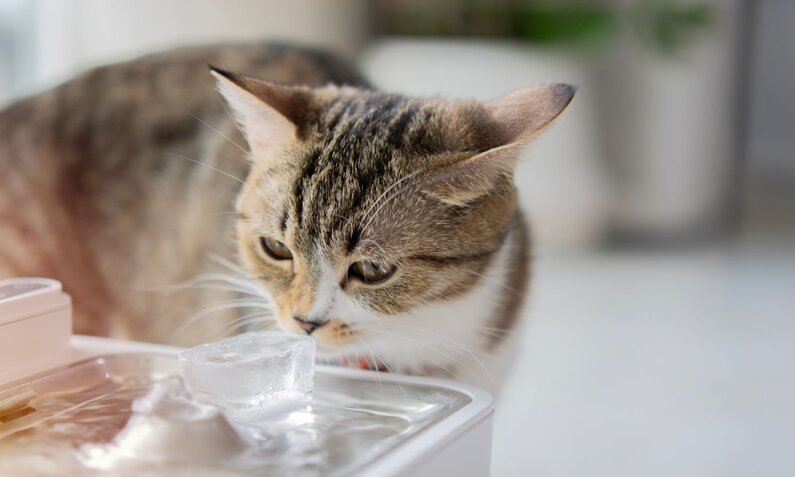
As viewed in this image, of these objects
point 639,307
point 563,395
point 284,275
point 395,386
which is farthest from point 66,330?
point 639,307

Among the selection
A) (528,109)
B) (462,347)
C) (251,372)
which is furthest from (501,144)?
(251,372)

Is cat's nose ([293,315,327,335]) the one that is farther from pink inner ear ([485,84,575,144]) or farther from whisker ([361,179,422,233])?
pink inner ear ([485,84,575,144])

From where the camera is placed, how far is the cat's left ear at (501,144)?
3.32 feet

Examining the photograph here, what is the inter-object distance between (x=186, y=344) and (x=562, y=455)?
702mm

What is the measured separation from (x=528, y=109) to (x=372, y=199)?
215mm

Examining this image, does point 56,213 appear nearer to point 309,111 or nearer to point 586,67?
point 309,111

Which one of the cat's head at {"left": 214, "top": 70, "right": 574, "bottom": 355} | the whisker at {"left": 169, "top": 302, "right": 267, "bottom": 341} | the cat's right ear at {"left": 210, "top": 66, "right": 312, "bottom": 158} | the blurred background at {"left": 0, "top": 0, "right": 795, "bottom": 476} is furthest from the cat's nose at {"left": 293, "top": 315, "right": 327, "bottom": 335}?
the blurred background at {"left": 0, "top": 0, "right": 795, "bottom": 476}

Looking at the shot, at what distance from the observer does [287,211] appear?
1.11 m

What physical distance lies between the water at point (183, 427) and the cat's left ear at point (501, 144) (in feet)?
0.82

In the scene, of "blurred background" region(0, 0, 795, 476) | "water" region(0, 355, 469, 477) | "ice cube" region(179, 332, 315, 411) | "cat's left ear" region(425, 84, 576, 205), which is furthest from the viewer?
"blurred background" region(0, 0, 795, 476)

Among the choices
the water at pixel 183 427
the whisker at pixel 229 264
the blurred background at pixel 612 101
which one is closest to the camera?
the water at pixel 183 427

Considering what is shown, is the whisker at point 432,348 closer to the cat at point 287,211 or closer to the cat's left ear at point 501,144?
the cat at point 287,211

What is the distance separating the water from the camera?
0.78m

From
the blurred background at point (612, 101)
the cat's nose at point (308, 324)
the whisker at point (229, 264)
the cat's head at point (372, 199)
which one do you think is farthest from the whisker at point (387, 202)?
the blurred background at point (612, 101)
